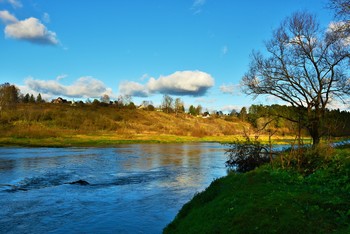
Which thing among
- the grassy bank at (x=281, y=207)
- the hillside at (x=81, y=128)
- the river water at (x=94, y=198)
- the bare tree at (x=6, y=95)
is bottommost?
the river water at (x=94, y=198)

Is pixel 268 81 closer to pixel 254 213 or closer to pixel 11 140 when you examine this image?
pixel 254 213

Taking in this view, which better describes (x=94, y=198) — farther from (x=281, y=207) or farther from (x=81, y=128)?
(x=81, y=128)

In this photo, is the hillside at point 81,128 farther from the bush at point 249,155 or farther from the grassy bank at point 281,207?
the grassy bank at point 281,207

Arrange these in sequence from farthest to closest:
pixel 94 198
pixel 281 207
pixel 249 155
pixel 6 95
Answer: pixel 6 95
pixel 249 155
pixel 94 198
pixel 281 207

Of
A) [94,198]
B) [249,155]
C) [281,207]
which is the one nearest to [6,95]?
[249,155]

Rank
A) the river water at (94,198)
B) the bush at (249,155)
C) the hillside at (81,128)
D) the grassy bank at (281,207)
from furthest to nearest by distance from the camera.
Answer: the hillside at (81,128)
the bush at (249,155)
the river water at (94,198)
the grassy bank at (281,207)

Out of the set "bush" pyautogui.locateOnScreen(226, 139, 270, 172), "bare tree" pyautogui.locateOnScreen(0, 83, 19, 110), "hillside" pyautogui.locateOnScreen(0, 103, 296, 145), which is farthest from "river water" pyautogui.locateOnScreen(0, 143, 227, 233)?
"bare tree" pyautogui.locateOnScreen(0, 83, 19, 110)

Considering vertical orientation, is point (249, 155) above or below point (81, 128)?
below

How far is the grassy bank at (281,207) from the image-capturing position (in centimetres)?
823

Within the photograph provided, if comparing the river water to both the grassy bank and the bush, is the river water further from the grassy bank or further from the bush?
the grassy bank

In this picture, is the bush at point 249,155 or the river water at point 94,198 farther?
the bush at point 249,155

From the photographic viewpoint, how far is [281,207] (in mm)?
9250

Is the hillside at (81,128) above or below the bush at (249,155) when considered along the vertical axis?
above

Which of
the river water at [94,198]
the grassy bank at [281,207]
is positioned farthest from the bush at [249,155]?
the grassy bank at [281,207]
